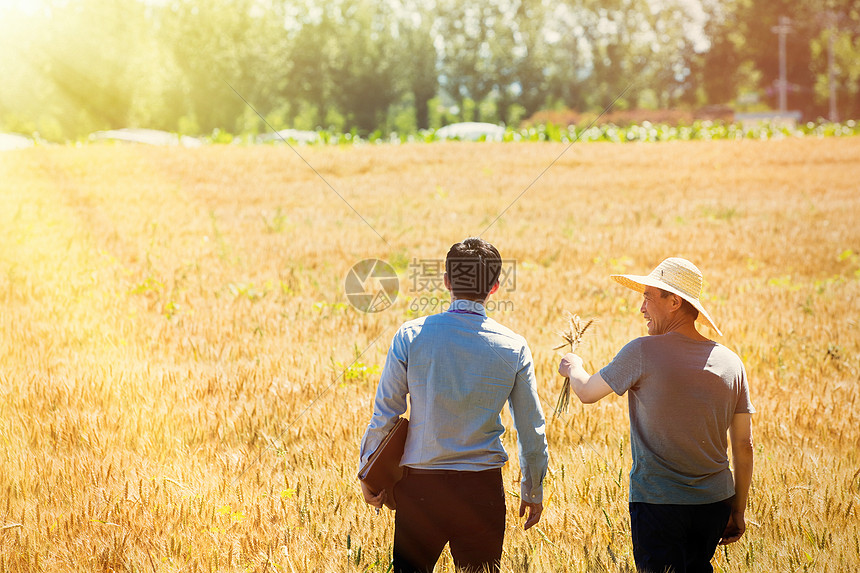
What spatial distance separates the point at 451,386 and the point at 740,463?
4.37 ft

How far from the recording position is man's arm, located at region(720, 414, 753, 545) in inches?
128

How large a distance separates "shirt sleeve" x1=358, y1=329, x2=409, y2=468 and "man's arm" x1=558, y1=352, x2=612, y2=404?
689 millimetres

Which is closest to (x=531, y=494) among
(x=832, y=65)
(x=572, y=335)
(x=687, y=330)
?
(x=572, y=335)

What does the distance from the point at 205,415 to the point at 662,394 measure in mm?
3819

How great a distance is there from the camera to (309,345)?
26.4 ft

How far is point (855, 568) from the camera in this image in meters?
3.77

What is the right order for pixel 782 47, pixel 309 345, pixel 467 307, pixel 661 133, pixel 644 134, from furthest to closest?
pixel 782 47
pixel 661 133
pixel 644 134
pixel 309 345
pixel 467 307

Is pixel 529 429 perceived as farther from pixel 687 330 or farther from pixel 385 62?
pixel 385 62

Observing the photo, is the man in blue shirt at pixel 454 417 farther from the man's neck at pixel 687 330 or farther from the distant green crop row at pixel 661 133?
the distant green crop row at pixel 661 133

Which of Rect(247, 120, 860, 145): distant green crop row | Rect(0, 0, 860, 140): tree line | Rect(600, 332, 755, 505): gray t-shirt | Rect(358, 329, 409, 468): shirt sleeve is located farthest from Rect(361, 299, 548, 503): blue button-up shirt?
Rect(0, 0, 860, 140): tree line

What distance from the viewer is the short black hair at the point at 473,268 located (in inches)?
123

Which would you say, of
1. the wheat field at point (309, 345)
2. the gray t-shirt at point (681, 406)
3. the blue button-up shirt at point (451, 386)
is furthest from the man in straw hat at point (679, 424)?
the wheat field at point (309, 345)

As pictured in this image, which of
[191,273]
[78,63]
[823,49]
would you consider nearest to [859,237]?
[191,273]

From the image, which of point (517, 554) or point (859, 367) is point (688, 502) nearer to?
point (517, 554)
